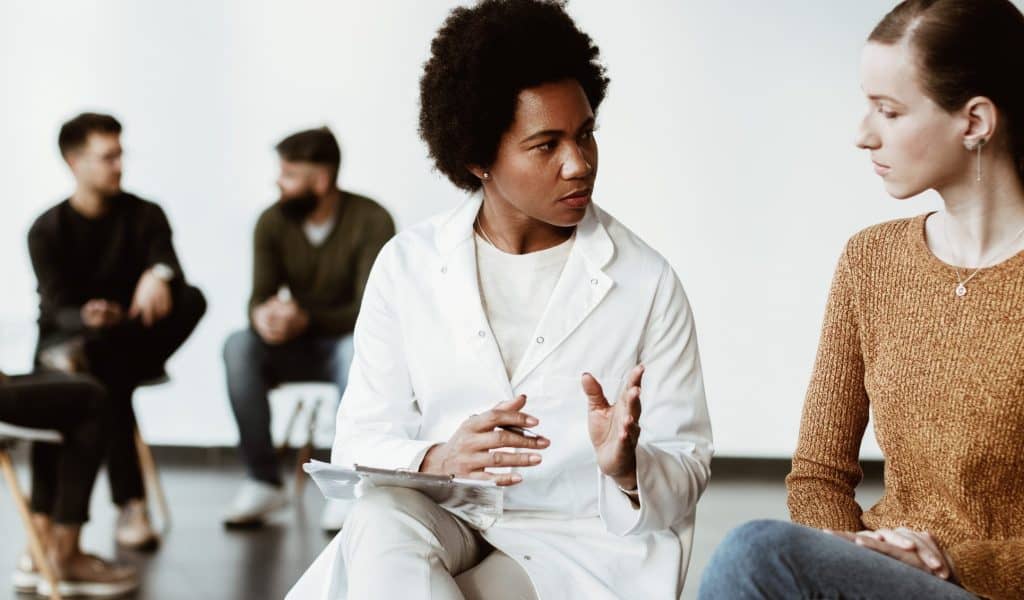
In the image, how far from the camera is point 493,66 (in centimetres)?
201

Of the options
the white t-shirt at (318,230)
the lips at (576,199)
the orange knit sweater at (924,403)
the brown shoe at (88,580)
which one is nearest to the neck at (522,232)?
the lips at (576,199)

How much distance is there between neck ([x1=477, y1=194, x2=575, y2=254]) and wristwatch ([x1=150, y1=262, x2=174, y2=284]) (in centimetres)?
270

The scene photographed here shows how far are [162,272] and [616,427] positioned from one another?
3161 mm

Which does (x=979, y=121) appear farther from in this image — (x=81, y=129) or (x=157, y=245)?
(x=81, y=129)

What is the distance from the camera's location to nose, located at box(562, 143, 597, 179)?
1.90 m

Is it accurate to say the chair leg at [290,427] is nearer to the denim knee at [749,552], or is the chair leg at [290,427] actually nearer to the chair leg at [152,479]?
the chair leg at [152,479]

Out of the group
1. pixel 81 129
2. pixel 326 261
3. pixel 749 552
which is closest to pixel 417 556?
pixel 749 552

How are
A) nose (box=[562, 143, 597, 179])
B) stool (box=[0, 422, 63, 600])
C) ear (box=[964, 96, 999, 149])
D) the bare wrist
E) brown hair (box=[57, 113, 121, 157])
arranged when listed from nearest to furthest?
ear (box=[964, 96, 999, 149])
the bare wrist
nose (box=[562, 143, 597, 179])
stool (box=[0, 422, 63, 600])
brown hair (box=[57, 113, 121, 157])

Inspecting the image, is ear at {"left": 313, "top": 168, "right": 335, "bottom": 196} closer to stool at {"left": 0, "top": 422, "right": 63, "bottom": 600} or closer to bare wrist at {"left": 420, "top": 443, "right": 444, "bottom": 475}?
stool at {"left": 0, "top": 422, "right": 63, "bottom": 600}

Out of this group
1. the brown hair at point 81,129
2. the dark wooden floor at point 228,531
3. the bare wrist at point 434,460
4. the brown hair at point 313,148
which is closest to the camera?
the bare wrist at point 434,460

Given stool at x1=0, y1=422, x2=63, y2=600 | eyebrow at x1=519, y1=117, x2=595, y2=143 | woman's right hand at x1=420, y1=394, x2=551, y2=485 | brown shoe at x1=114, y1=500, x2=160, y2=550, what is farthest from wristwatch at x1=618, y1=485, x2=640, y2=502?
brown shoe at x1=114, y1=500, x2=160, y2=550

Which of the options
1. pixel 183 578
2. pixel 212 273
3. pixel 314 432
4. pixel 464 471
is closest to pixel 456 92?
pixel 464 471

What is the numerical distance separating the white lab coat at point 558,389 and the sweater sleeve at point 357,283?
2.83 metres

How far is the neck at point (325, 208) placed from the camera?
4.94 m
